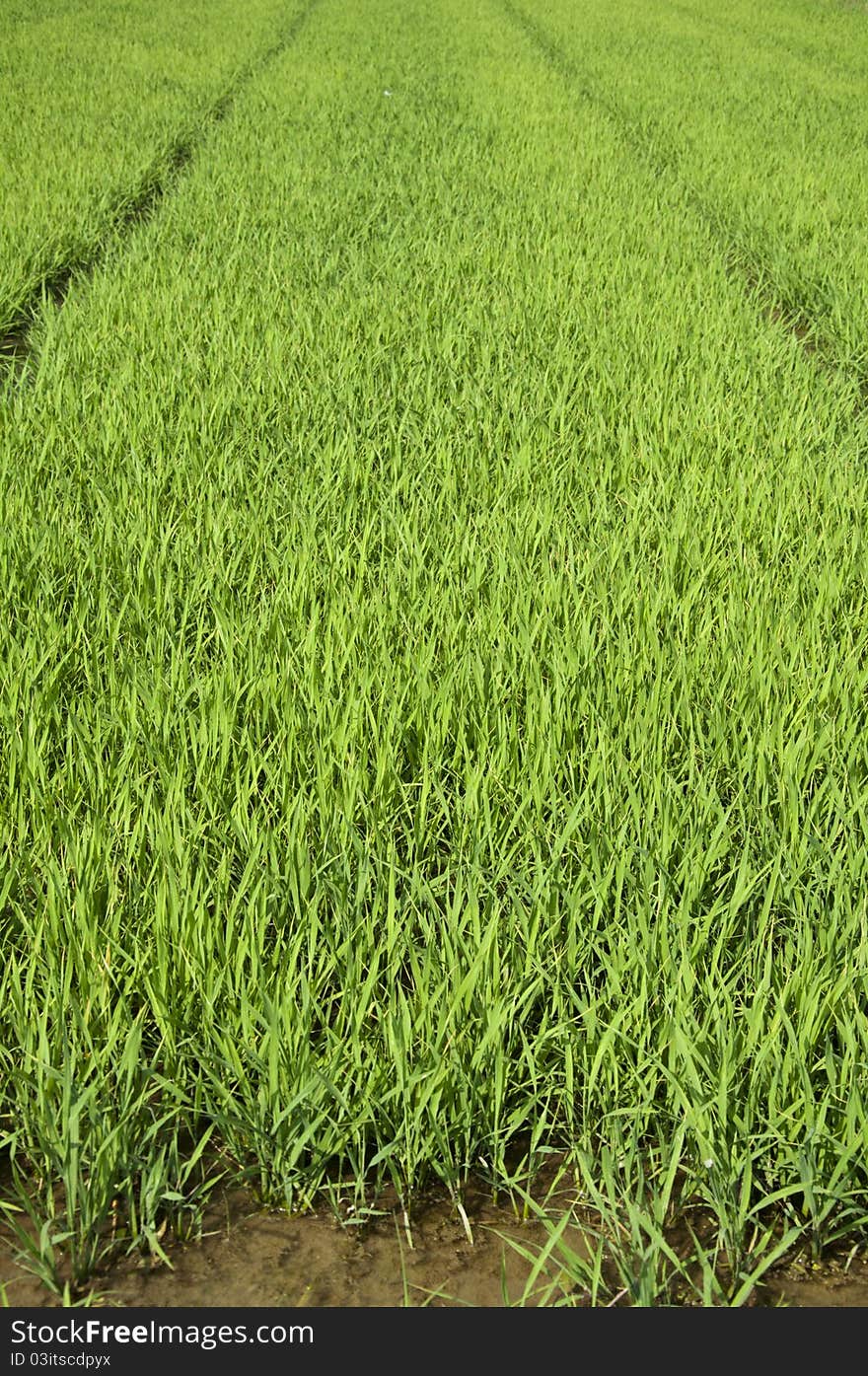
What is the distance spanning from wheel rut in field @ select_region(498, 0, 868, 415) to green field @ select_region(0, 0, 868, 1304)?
0.17 ft

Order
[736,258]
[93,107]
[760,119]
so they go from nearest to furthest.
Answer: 1. [736,258]
2. [93,107]
3. [760,119]

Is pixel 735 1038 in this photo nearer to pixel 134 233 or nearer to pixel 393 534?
pixel 393 534

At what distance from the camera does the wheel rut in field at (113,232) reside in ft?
14.4

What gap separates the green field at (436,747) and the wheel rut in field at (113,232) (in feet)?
0.18

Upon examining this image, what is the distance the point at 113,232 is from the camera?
553 cm

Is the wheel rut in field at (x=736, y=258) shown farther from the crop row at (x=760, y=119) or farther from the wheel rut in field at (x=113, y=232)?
the wheel rut in field at (x=113, y=232)

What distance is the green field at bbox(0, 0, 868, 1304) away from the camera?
51.2 inches

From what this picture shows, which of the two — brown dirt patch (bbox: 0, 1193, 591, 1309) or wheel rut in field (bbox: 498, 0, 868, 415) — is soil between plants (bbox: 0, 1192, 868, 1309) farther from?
wheel rut in field (bbox: 498, 0, 868, 415)

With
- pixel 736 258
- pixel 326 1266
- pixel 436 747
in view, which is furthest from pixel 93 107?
pixel 326 1266

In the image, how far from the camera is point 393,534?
267 cm

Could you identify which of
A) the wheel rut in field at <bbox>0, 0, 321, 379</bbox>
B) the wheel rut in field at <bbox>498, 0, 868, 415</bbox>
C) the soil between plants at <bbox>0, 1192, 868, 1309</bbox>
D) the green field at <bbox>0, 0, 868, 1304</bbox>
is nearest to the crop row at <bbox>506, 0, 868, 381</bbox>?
the wheel rut in field at <bbox>498, 0, 868, 415</bbox>

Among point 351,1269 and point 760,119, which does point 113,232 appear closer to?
point 760,119

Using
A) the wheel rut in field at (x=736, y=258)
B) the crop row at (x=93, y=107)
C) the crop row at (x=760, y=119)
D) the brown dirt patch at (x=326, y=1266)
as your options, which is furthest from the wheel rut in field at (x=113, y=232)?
the brown dirt patch at (x=326, y=1266)

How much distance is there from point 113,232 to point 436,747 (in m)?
4.47
